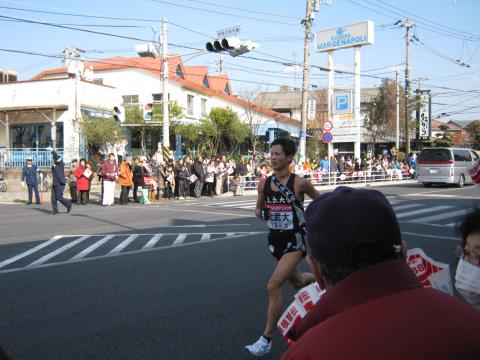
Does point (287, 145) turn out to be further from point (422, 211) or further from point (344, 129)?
point (344, 129)

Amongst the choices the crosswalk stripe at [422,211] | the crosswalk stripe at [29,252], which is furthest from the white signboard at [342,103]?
the crosswalk stripe at [29,252]

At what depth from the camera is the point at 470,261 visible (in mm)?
2996

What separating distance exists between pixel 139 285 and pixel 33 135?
27.1 m

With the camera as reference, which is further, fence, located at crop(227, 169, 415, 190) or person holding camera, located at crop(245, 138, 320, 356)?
fence, located at crop(227, 169, 415, 190)

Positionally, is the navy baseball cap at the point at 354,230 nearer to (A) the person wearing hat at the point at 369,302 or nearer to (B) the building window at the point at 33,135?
(A) the person wearing hat at the point at 369,302

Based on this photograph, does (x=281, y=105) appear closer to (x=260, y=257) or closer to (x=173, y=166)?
(x=173, y=166)

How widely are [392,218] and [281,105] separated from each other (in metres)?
57.3

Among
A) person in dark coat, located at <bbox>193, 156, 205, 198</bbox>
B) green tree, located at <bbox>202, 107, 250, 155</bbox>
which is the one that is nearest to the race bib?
person in dark coat, located at <bbox>193, 156, 205, 198</bbox>

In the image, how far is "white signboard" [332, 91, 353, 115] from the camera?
35.6 m

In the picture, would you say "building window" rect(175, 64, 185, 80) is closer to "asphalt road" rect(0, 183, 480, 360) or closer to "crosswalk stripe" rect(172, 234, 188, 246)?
"asphalt road" rect(0, 183, 480, 360)

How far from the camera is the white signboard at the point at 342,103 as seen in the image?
35594 millimetres

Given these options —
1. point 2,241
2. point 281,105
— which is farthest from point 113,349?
point 281,105

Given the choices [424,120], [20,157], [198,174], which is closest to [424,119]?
[424,120]

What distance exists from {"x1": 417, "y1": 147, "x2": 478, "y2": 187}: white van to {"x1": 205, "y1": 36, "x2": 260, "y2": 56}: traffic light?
12619 mm
